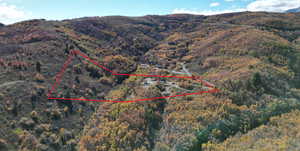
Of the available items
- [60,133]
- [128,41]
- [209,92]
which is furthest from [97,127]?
[128,41]

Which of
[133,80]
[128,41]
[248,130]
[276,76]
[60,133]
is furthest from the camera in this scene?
[128,41]

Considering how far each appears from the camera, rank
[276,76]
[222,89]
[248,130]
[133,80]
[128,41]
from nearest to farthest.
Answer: [248,130]
[222,89]
[276,76]
[133,80]
[128,41]

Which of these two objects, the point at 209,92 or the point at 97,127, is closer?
the point at 97,127

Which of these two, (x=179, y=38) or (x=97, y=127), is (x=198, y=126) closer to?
(x=97, y=127)

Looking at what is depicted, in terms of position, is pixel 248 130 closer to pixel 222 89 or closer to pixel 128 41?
pixel 222 89

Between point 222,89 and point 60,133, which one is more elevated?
point 222,89

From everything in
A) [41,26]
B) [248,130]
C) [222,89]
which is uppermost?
[41,26]
